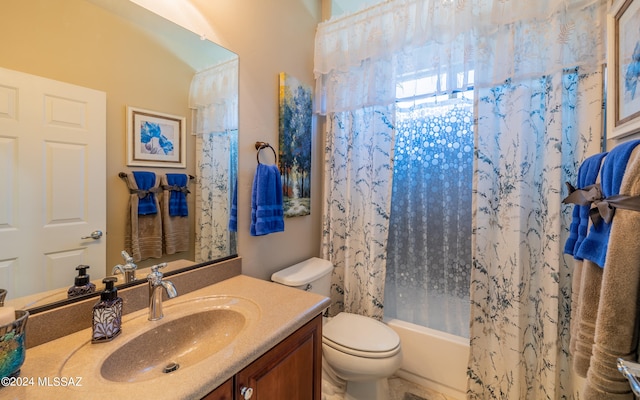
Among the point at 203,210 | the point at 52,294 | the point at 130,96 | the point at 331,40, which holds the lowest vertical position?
the point at 52,294

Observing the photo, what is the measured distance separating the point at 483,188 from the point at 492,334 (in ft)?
2.56

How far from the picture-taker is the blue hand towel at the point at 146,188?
40.6 inches

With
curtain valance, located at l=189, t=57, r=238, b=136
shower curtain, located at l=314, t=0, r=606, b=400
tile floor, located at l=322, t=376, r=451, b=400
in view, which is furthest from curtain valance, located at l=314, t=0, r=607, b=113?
tile floor, located at l=322, t=376, r=451, b=400

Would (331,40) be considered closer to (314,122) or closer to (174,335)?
(314,122)

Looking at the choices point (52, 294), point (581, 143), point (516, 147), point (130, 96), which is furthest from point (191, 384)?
Result: point (581, 143)

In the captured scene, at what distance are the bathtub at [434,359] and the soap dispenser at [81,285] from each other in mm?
1610

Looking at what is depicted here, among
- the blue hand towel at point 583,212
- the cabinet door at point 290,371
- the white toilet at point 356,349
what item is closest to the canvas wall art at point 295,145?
the white toilet at point 356,349

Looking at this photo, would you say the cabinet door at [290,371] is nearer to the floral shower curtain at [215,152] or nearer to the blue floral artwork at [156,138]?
the floral shower curtain at [215,152]

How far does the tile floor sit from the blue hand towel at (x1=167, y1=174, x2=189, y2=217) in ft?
4.44

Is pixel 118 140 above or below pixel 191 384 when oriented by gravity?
above

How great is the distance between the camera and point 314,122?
6.33ft

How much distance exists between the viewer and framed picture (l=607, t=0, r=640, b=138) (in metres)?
0.81

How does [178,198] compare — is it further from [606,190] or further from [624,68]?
[624,68]

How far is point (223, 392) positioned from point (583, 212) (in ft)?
4.16
